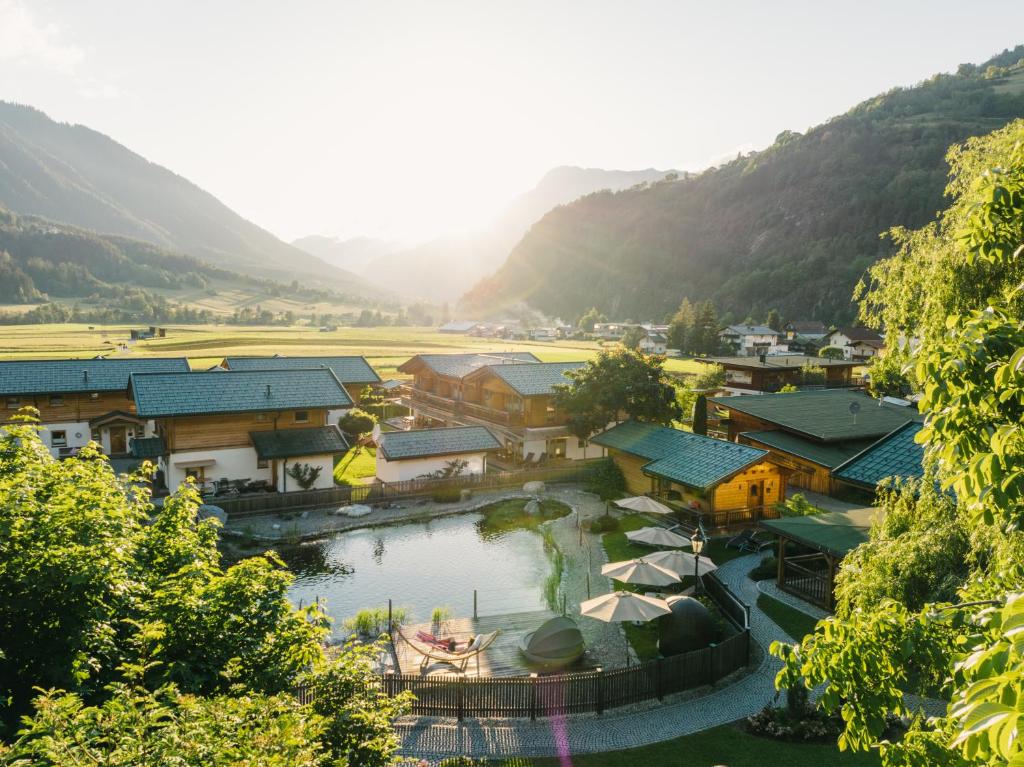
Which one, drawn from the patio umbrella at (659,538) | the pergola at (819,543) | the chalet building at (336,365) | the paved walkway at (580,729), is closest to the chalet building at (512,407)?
the chalet building at (336,365)

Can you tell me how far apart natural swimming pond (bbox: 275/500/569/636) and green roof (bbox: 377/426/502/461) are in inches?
219

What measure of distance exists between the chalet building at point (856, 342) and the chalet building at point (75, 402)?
287 feet

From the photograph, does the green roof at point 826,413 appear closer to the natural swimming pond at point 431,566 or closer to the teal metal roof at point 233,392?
the natural swimming pond at point 431,566

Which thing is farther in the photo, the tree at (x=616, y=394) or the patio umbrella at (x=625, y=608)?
the tree at (x=616, y=394)

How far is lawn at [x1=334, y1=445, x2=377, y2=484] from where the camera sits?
39.9 metres

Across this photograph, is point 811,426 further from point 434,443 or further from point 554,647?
point 554,647

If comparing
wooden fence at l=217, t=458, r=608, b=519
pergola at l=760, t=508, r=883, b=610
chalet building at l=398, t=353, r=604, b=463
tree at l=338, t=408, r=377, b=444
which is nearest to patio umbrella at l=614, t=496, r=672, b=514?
pergola at l=760, t=508, r=883, b=610

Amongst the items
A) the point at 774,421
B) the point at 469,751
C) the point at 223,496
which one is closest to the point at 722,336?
the point at 774,421

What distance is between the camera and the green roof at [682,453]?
30656 millimetres

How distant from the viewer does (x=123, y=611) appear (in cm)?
942

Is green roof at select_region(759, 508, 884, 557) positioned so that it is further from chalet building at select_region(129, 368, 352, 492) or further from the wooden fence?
Result: chalet building at select_region(129, 368, 352, 492)

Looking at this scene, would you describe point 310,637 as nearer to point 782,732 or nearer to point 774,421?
point 782,732

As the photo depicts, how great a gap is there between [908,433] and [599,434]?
18636 millimetres

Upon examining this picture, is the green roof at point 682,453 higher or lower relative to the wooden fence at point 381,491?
higher
